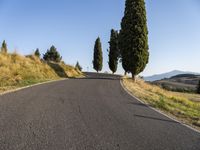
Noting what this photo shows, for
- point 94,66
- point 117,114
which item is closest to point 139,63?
point 117,114

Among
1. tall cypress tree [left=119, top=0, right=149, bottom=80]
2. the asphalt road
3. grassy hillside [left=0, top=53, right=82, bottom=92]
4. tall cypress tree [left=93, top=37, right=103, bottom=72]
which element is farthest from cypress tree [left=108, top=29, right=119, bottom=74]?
the asphalt road

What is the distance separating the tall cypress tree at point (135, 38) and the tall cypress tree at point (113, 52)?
29.0 meters

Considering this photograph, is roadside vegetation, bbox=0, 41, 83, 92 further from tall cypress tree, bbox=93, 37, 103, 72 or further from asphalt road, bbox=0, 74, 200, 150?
tall cypress tree, bbox=93, 37, 103, 72

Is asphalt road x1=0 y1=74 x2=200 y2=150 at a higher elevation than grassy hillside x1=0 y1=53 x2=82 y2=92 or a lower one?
lower

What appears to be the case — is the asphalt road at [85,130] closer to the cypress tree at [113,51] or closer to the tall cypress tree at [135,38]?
the tall cypress tree at [135,38]

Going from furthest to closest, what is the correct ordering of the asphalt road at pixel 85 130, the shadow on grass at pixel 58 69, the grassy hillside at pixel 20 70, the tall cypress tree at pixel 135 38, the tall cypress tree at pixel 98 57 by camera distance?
the tall cypress tree at pixel 98 57 < the shadow on grass at pixel 58 69 < the tall cypress tree at pixel 135 38 < the grassy hillside at pixel 20 70 < the asphalt road at pixel 85 130

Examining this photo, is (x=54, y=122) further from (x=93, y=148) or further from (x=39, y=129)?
(x=93, y=148)

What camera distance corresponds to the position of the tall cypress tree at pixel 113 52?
228ft

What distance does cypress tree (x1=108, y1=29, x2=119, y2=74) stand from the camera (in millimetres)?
69594

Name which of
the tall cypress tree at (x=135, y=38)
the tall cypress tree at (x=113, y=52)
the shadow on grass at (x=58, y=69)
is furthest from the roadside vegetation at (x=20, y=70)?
the tall cypress tree at (x=113, y=52)

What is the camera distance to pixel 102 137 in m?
7.46

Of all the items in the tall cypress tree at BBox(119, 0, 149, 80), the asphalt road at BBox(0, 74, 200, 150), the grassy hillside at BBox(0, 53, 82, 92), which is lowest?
the asphalt road at BBox(0, 74, 200, 150)

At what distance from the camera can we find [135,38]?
3838 cm

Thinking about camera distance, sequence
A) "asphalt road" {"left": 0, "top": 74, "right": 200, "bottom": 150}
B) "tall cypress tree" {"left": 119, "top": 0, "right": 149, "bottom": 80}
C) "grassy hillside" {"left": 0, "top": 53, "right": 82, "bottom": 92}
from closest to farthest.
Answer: "asphalt road" {"left": 0, "top": 74, "right": 200, "bottom": 150} < "grassy hillside" {"left": 0, "top": 53, "right": 82, "bottom": 92} < "tall cypress tree" {"left": 119, "top": 0, "right": 149, "bottom": 80}
